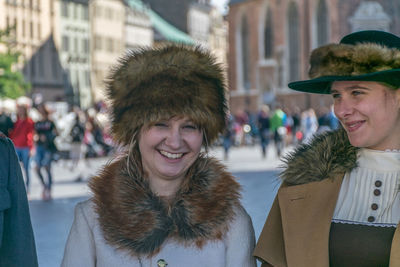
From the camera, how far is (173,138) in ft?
11.3

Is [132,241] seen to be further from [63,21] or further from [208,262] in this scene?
[63,21]

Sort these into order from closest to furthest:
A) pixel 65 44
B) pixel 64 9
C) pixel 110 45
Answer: pixel 64 9 < pixel 65 44 < pixel 110 45

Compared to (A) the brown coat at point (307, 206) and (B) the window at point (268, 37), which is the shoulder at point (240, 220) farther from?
(B) the window at point (268, 37)

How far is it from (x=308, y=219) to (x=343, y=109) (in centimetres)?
48

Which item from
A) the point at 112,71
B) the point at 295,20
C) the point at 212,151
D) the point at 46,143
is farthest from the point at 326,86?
the point at 295,20

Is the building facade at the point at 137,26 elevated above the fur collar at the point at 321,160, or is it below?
above

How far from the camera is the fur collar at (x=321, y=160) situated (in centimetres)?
364

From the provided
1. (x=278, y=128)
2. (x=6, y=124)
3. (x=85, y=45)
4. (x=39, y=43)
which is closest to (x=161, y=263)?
(x=6, y=124)

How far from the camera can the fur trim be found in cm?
347

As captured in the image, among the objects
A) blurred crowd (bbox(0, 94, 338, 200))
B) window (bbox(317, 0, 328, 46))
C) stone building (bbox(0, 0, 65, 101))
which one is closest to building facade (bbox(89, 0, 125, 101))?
stone building (bbox(0, 0, 65, 101))

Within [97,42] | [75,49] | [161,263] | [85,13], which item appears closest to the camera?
[161,263]

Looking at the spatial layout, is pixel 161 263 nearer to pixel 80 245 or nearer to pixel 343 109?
pixel 80 245

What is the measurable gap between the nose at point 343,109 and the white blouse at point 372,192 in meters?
0.23

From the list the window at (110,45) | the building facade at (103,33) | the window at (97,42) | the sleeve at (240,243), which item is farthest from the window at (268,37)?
the sleeve at (240,243)
